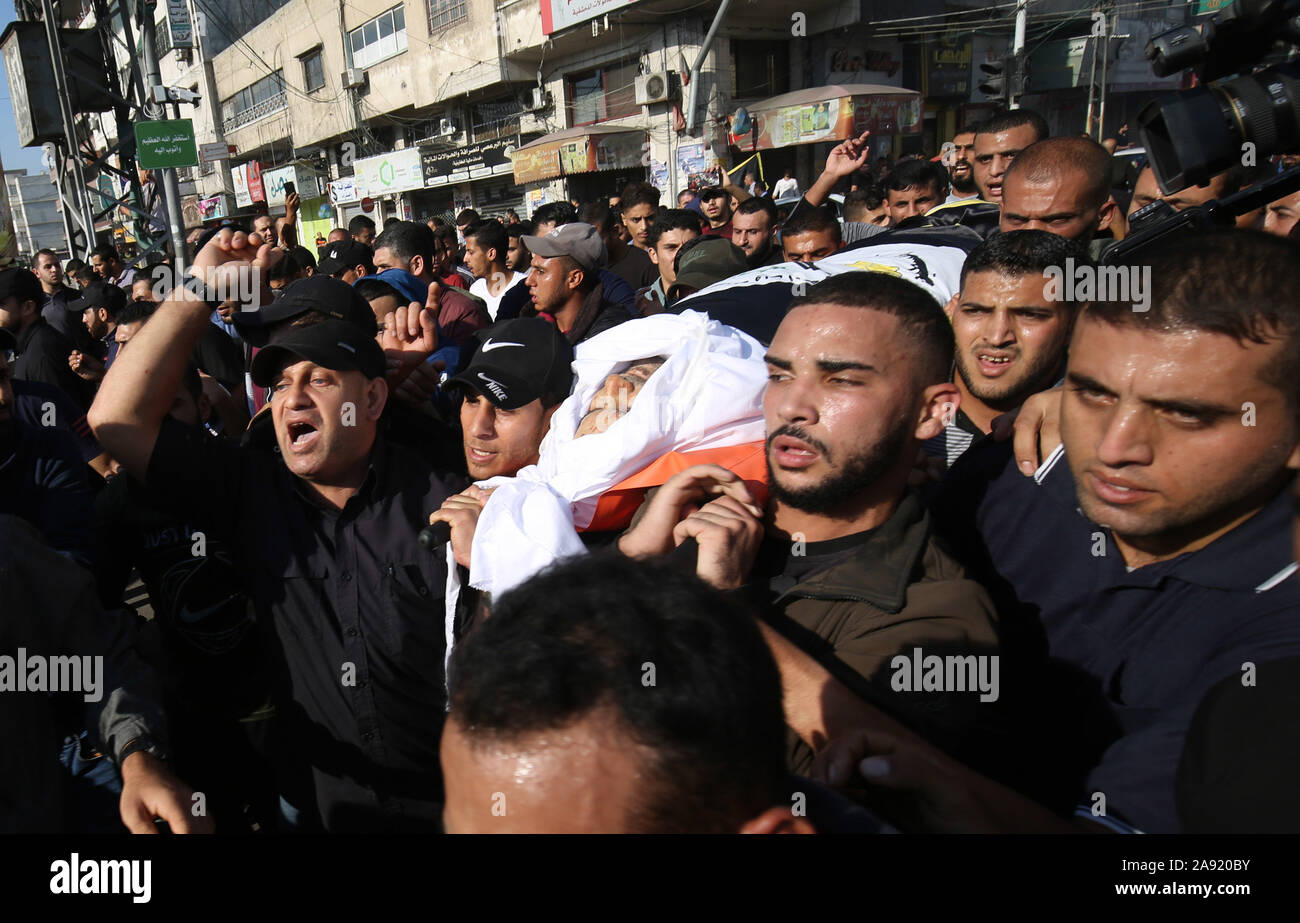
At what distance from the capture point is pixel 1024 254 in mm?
2500

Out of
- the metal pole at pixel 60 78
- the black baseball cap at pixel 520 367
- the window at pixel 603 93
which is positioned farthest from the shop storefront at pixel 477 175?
the black baseball cap at pixel 520 367

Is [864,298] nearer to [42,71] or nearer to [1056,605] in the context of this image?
[1056,605]

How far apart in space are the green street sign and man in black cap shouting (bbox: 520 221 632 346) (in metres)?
7.87

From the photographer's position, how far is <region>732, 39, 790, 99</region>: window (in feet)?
61.2

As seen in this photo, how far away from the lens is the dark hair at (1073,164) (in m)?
3.05

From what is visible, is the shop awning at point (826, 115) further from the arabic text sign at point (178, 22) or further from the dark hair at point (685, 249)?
the arabic text sign at point (178, 22)

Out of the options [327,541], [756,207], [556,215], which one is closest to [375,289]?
[327,541]

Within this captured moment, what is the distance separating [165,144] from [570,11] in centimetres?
1188

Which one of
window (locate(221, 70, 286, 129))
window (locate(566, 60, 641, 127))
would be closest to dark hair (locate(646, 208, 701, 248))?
window (locate(566, 60, 641, 127))

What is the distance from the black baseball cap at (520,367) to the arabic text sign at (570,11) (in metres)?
17.4

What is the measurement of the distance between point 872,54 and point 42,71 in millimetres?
17080

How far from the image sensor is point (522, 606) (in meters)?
1.01

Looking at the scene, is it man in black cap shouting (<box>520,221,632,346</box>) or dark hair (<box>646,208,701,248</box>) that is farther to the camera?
dark hair (<box>646,208,701,248</box>)

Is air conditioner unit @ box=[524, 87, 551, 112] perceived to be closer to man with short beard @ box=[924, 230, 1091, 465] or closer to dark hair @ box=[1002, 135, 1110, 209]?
dark hair @ box=[1002, 135, 1110, 209]
